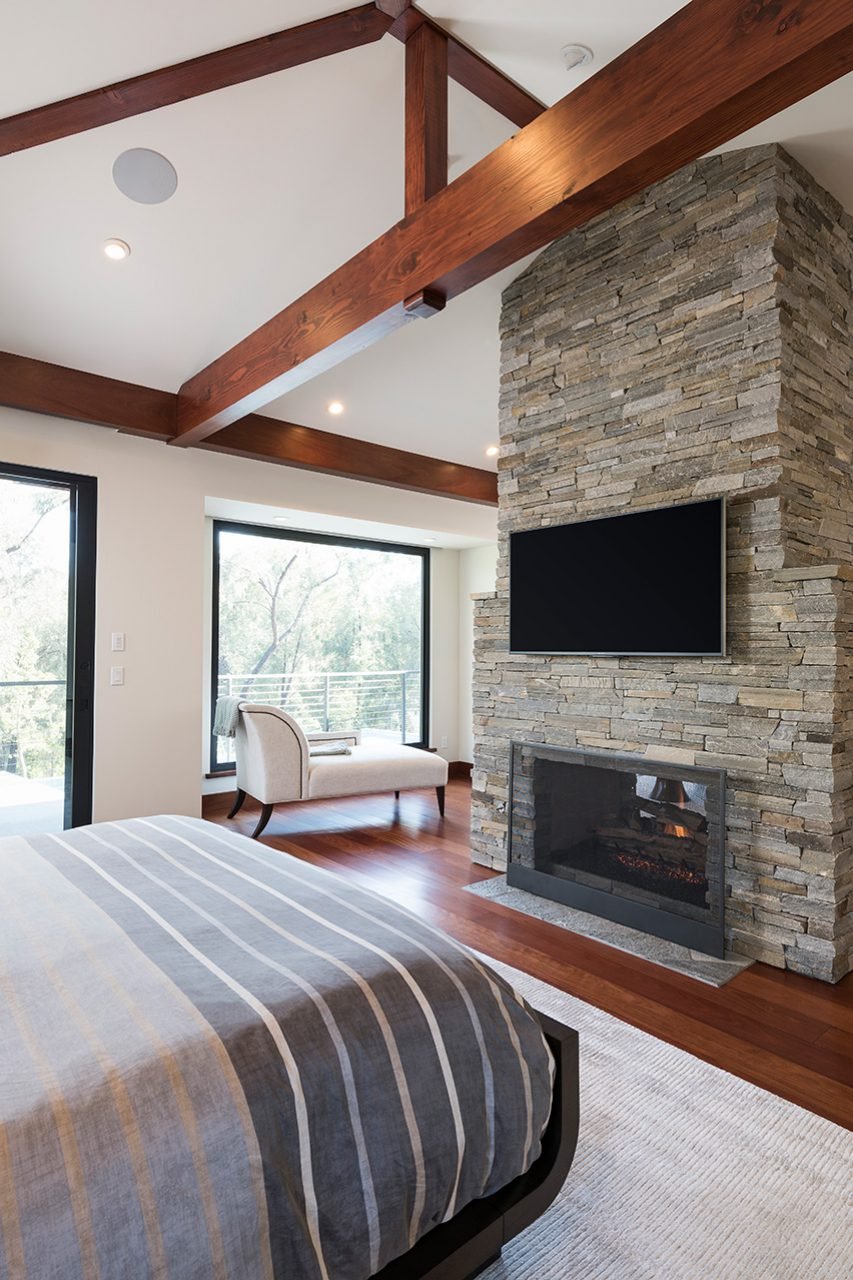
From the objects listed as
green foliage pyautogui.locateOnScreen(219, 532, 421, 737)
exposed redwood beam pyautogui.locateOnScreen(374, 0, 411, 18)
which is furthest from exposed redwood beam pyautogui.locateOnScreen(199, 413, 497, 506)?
exposed redwood beam pyautogui.locateOnScreen(374, 0, 411, 18)

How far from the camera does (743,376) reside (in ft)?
9.63

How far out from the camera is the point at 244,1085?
1016 millimetres

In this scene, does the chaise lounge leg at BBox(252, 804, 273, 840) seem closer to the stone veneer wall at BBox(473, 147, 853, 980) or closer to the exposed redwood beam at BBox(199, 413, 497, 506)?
the stone veneer wall at BBox(473, 147, 853, 980)

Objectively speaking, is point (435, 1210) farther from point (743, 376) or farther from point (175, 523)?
point (175, 523)

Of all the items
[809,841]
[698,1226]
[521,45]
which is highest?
[521,45]

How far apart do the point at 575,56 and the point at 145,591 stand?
332 cm

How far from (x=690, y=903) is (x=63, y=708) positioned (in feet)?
10.8

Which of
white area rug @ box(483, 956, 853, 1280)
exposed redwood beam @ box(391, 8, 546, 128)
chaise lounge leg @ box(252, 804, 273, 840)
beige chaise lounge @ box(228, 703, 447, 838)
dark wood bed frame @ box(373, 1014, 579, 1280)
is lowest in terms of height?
white area rug @ box(483, 956, 853, 1280)

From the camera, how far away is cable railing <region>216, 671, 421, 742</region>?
6.06 metres

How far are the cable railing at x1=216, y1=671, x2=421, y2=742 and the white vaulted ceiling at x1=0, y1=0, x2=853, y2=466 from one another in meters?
2.59

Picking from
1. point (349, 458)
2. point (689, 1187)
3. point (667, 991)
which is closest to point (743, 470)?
point (667, 991)

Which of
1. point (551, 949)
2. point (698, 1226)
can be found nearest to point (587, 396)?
point (551, 949)

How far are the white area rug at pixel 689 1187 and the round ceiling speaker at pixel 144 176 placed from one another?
3.58 metres

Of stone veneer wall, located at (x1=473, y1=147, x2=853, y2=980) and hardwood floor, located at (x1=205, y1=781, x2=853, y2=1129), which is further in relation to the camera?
stone veneer wall, located at (x1=473, y1=147, x2=853, y2=980)
